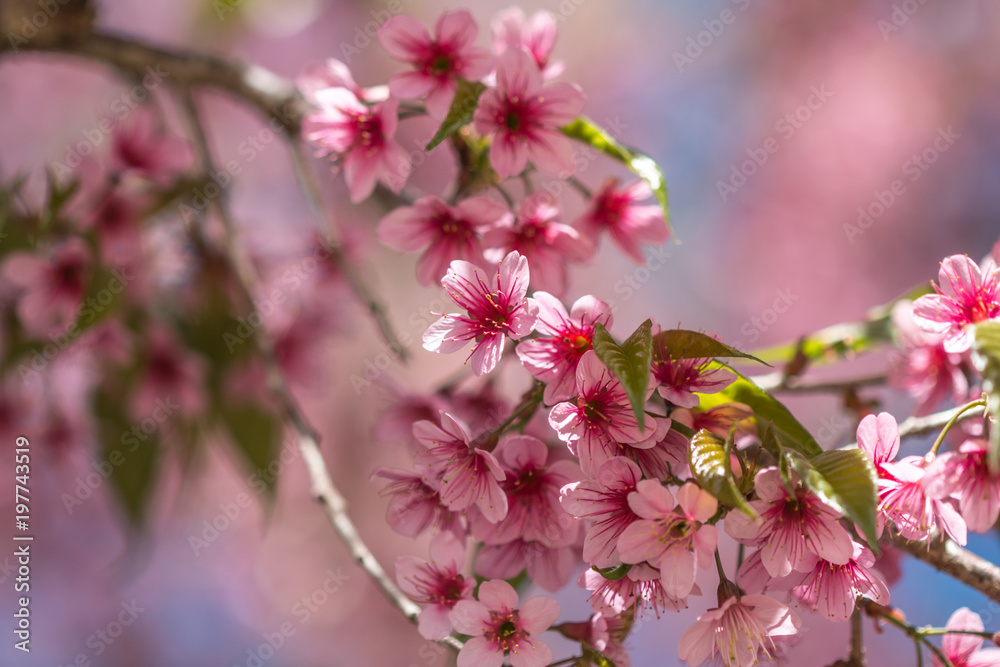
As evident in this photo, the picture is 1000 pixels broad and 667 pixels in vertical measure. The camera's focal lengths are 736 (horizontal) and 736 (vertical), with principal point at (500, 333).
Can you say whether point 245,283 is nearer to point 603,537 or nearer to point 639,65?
point 603,537

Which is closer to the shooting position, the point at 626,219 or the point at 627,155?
the point at 627,155

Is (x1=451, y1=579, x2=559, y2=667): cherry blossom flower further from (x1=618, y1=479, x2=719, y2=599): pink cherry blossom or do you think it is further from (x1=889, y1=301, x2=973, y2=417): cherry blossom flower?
(x1=889, y1=301, x2=973, y2=417): cherry blossom flower

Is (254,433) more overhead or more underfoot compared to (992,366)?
more underfoot

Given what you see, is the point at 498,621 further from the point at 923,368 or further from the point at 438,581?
the point at 923,368

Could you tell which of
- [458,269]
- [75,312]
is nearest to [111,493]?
[75,312]
